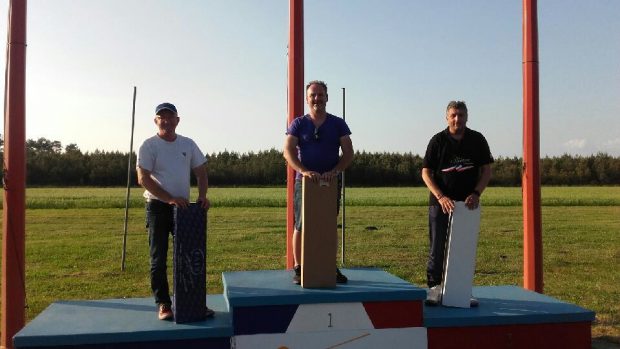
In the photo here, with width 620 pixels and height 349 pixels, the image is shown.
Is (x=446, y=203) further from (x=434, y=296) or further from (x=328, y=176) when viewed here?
(x=328, y=176)

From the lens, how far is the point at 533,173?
221 inches

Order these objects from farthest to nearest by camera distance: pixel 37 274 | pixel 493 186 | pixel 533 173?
1. pixel 493 186
2. pixel 37 274
3. pixel 533 173

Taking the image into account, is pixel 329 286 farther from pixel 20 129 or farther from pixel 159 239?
pixel 20 129

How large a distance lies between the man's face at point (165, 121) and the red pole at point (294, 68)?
1438mm

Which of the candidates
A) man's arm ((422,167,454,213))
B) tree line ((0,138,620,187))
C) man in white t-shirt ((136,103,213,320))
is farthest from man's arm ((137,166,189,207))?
tree line ((0,138,620,187))

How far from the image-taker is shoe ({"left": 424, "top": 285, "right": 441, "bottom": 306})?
4.80m

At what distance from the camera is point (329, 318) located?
4.18 meters

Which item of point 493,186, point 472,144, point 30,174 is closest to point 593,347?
Answer: point 472,144

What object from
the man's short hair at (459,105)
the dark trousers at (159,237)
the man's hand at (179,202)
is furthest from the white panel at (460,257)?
the dark trousers at (159,237)

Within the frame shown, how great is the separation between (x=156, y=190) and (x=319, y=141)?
131cm

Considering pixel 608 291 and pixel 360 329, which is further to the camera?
pixel 608 291

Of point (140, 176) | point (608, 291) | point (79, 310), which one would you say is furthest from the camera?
point (608, 291)

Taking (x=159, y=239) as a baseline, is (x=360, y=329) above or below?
below

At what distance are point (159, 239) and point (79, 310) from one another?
100 centimetres
